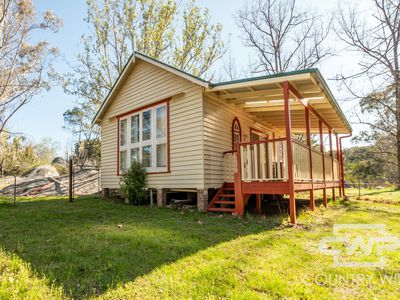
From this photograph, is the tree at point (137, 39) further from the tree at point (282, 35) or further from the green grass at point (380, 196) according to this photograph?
the green grass at point (380, 196)

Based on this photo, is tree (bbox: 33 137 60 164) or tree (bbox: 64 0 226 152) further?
tree (bbox: 33 137 60 164)

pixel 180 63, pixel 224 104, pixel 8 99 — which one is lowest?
pixel 224 104

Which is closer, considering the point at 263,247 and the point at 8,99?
the point at 263,247

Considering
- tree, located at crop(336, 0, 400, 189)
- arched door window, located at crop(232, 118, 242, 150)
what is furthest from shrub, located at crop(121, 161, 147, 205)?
tree, located at crop(336, 0, 400, 189)

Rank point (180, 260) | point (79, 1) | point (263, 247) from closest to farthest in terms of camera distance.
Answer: point (180, 260)
point (263, 247)
point (79, 1)

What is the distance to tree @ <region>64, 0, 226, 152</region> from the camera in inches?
707

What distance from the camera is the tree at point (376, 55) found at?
41.4 feet

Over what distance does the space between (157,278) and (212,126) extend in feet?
18.6

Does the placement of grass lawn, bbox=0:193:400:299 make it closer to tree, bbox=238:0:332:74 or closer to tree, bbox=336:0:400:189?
tree, bbox=336:0:400:189

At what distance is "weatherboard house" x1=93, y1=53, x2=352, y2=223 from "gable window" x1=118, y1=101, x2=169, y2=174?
34 millimetres

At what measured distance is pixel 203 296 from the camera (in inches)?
111

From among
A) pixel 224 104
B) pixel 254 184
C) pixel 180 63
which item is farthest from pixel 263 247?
pixel 180 63

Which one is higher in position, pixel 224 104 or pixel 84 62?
pixel 84 62

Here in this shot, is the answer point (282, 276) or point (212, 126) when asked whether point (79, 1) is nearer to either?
point (212, 126)
